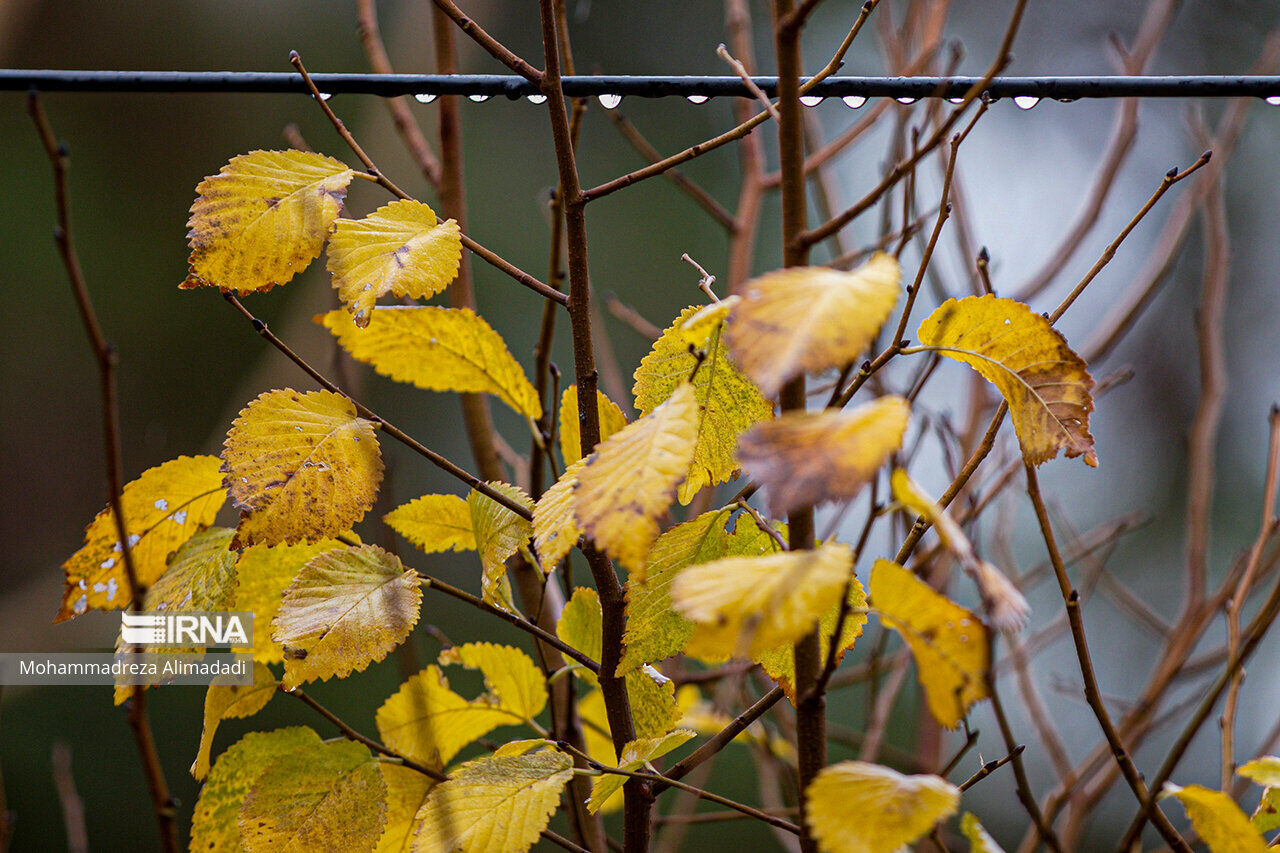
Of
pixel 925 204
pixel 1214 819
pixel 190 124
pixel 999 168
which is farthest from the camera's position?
pixel 190 124

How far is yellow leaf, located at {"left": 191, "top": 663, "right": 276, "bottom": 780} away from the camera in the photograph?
1.37 ft

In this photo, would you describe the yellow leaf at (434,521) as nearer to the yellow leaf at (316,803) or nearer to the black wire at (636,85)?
the yellow leaf at (316,803)

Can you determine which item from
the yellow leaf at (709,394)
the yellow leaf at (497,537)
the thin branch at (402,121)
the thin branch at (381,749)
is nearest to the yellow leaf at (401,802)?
the thin branch at (381,749)

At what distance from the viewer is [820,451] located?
0.86 feet

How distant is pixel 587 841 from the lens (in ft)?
1.82

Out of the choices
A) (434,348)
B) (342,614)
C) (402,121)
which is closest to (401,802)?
(342,614)

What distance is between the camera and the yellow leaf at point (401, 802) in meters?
0.45

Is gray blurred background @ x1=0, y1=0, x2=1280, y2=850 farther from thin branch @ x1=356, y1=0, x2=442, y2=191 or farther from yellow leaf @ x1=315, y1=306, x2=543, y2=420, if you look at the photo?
yellow leaf @ x1=315, y1=306, x2=543, y2=420

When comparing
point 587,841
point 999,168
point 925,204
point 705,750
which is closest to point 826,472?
point 705,750

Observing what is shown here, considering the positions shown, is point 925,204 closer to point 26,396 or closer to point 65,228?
point 65,228

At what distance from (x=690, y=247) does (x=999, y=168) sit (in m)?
1.01

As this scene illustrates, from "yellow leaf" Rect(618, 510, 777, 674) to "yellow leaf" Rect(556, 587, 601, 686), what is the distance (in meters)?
0.10

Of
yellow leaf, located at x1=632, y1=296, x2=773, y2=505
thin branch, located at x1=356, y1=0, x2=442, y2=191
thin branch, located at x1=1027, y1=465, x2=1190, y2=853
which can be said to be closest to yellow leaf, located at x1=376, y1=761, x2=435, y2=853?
yellow leaf, located at x1=632, y1=296, x2=773, y2=505

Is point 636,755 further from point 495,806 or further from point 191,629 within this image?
point 191,629
